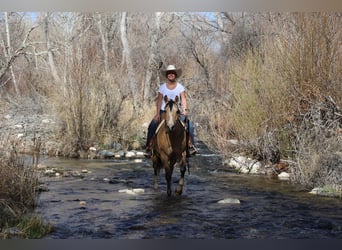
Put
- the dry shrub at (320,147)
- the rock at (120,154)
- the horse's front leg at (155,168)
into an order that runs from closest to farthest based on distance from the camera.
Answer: the dry shrub at (320,147)
the horse's front leg at (155,168)
the rock at (120,154)

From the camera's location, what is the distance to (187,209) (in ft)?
17.3

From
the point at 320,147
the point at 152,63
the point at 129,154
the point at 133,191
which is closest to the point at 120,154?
the point at 129,154

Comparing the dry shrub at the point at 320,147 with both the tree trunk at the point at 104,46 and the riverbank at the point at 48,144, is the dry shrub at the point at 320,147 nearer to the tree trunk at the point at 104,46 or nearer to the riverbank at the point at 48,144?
the riverbank at the point at 48,144

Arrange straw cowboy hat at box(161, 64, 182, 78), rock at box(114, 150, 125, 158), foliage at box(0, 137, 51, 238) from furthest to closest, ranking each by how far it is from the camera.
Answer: rock at box(114, 150, 125, 158) < straw cowboy hat at box(161, 64, 182, 78) < foliage at box(0, 137, 51, 238)

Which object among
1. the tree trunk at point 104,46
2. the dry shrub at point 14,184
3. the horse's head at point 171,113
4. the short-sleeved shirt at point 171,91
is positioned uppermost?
the tree trunk at point 104,46

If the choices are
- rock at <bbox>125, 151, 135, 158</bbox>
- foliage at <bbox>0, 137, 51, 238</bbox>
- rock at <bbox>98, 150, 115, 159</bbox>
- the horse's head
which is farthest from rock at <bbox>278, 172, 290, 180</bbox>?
foliage at <bbox>0, 137, 51, 238</bbox>

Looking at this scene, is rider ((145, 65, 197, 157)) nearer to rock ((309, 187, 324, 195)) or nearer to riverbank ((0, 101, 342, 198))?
riverbank ((0, 101, 342, 198))

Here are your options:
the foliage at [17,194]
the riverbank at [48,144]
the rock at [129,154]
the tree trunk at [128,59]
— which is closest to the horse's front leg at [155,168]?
the riverbank at [48,144]

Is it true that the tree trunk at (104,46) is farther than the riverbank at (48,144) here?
Yes

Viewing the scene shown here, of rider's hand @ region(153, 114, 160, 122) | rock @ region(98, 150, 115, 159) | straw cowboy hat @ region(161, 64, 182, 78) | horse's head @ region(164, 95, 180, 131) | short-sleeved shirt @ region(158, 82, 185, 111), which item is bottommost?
rock @ region(98, 150, 115, 159)

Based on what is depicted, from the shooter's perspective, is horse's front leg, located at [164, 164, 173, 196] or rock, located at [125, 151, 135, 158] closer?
horse's front leg, located at [164, 164, 173, 196]

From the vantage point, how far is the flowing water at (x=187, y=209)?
15.5ft

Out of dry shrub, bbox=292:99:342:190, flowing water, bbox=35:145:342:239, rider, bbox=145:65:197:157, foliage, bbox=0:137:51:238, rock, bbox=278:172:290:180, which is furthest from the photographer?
rock, bbox=278:172:290:180

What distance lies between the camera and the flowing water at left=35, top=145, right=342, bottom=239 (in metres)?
4.72
